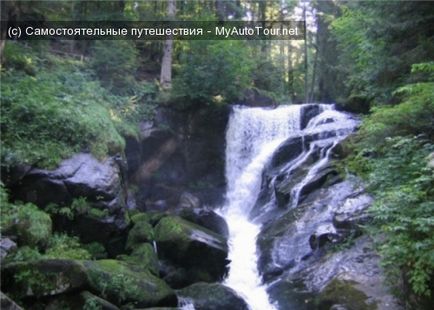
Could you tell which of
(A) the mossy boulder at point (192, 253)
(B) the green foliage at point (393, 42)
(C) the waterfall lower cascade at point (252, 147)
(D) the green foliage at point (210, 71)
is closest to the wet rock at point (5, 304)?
(A) the mossy boulder at point (192, 253)

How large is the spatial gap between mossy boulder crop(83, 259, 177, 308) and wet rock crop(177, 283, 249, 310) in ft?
1.77

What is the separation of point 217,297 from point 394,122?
191 inches

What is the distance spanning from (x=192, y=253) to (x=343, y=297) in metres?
4.09

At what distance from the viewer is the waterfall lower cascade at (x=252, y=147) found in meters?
13.4

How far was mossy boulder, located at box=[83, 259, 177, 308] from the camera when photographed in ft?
25.7

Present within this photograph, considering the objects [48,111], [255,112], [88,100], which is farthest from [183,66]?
[48,111]

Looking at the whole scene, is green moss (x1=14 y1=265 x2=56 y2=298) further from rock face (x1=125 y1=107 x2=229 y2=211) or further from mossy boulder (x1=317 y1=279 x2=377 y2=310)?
rock face (x1=125 y1=107 x2=229 y2=211)

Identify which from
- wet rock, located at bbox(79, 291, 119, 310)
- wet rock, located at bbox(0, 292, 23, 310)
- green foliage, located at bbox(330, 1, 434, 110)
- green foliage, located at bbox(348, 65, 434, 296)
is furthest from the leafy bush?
A: green foliage, located at bbox(330, 1, 434, 110)

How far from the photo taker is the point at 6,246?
25.1ft

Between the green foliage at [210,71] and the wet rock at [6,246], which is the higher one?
the green foliage at [210,71]

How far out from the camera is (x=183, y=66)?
1747 centimetres

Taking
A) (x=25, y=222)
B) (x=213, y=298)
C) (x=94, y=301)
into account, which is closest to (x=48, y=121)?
(x=25, y=222)

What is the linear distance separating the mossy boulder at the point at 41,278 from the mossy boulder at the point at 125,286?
15.5 inches

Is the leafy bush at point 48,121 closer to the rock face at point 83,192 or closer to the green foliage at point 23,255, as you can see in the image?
the rock face at point 83,192
